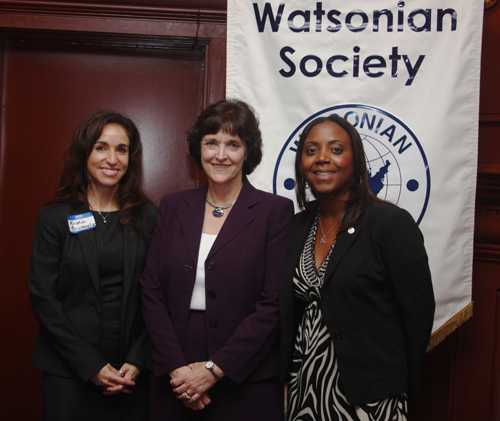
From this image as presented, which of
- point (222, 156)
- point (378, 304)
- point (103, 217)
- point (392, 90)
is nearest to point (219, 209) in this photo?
point (222, 156)

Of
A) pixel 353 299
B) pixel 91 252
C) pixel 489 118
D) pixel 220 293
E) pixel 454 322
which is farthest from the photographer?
pixel 489 118

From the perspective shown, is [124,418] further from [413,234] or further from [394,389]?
[413,234]

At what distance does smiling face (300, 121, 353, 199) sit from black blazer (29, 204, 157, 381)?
0.69 m

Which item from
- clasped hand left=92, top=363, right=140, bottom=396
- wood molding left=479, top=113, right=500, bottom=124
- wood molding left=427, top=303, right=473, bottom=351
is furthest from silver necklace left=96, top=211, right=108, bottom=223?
wood molding left=479, top=113, right=500, bottom=124

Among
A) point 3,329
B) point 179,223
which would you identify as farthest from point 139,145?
point 3,329

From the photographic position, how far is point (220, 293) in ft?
6.29

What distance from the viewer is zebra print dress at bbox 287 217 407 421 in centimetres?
182

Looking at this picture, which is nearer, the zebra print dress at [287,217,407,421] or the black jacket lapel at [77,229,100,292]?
the zebra print dress at [287,217,407,421]

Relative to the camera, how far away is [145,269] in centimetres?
205

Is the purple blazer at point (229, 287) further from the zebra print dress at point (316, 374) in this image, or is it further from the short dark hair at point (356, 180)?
the short dark hair at point (356, 180)

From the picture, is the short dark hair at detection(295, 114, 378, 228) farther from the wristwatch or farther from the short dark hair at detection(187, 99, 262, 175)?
the wristwatch

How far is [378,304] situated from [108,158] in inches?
42.2

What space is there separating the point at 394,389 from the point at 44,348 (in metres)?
1.21

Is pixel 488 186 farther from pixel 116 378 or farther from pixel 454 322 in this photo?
pixel 116 378
